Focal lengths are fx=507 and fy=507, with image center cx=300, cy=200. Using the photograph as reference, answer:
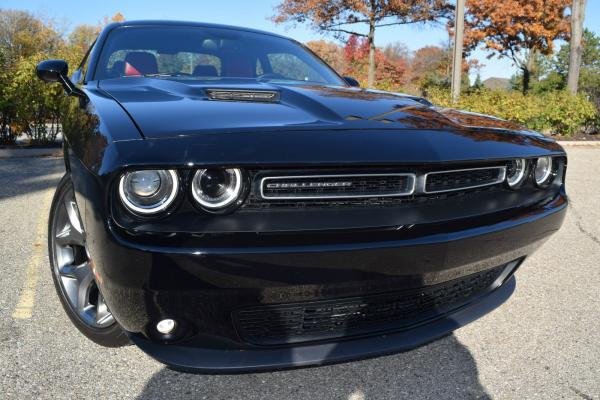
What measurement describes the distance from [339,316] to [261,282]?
39 centimetres

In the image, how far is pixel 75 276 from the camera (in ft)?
7.99

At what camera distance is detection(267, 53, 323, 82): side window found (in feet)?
10.6

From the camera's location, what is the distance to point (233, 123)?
161 centimetres

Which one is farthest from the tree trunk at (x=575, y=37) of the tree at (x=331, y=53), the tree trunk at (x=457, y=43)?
the tree at (x=331, y=53)

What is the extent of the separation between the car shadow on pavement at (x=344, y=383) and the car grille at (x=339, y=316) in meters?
0.29

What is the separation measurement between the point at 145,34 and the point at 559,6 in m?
25.2

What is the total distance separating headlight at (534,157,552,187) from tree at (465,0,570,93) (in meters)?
23.9

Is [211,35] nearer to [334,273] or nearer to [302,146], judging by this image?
[302,146]

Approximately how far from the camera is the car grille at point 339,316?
1622mm

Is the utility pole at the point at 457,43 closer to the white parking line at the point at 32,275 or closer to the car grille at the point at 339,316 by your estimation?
the white parking line at the point at 32,275

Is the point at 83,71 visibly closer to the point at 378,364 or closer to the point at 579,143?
the point at 378,364

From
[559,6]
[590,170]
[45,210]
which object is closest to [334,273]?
[45,210]

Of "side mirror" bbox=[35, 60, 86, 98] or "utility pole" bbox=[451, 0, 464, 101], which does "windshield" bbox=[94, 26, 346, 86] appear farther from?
"utility pole" bbox=[451, 0, 464, 101]

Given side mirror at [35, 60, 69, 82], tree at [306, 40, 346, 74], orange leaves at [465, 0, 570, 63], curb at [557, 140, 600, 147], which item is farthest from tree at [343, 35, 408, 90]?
side mirror at [35, 60, 69, 82]
